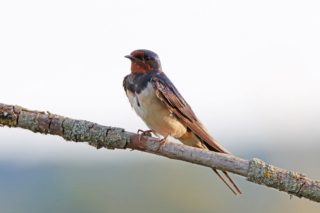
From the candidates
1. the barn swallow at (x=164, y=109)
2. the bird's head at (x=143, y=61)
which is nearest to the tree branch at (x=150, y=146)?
the barn swallow at (x=164, y=109)

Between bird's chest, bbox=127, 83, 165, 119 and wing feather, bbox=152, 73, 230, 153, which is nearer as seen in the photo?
wing feather, bbox=152, 73, 230, 153

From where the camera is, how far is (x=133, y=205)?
71.6 m

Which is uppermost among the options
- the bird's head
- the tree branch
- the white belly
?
the bird's head

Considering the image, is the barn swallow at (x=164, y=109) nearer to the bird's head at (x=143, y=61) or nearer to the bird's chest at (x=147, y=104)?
the bird's chest at (x=147, y=104)

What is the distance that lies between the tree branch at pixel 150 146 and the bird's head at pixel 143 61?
6.87 feet

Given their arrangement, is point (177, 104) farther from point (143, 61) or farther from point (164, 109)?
point (143, 61)

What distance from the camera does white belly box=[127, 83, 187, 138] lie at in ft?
30.4

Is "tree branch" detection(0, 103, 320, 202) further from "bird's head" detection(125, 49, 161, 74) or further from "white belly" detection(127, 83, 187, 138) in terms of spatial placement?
"bird's head" detection(125, 49, 161, 74)

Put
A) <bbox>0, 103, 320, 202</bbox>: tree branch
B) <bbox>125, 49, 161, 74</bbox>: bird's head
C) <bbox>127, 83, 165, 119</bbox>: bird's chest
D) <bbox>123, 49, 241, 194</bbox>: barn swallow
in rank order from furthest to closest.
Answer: <bbox>125, 49, 161, 74</bbox>: bird's head, <bbox>127, 83, 165, 119</bbox>: bird's chest, <bbox>123, 49, 241, 194</bbox>: barn swallow, <bbox>0, 103, 320, 202</bbox>: tree branch

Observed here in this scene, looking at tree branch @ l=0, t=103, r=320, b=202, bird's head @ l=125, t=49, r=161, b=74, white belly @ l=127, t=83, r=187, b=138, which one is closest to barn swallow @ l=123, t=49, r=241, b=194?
white belly @ l=127, t=83, r=187, b=138

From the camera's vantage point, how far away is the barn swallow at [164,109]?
920cm

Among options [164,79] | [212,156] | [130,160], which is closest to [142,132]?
[212,156]

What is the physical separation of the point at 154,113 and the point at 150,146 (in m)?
1.75

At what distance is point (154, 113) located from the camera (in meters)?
9.35
